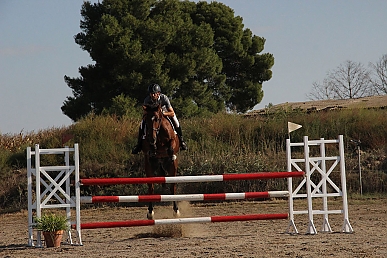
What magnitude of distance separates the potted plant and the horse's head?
2073 millimetres

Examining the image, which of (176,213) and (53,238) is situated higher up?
(176,213)

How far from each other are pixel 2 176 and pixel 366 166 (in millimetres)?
10254

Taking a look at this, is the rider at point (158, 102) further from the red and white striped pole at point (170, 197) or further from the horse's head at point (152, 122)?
the red and white striped pole at point (170, 197)

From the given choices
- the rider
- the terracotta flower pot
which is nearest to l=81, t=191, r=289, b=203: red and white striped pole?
the terracotta flower pot

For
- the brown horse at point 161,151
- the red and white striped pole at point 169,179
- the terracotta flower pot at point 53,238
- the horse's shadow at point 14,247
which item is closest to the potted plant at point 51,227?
the terracotta flower pot at point 53,238

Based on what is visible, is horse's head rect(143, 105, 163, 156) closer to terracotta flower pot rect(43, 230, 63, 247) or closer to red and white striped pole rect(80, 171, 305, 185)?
red and white striped pole rect(80, 171, 305, 185)

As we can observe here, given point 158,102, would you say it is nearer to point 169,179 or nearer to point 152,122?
point 152,122

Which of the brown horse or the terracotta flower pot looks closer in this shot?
the terracotta flower pot

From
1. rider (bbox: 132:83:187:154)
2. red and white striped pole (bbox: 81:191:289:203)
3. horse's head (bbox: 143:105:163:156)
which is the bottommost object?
red and white striped pole (bbox: 81:191:289:203)

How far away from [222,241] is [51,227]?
86.9 inches

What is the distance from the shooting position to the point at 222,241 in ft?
25.2

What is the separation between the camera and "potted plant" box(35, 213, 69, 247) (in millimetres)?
7566

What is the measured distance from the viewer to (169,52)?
89.7 ft

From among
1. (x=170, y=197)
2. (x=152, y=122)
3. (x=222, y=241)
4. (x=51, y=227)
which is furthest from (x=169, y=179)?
(x=51, y=227)
